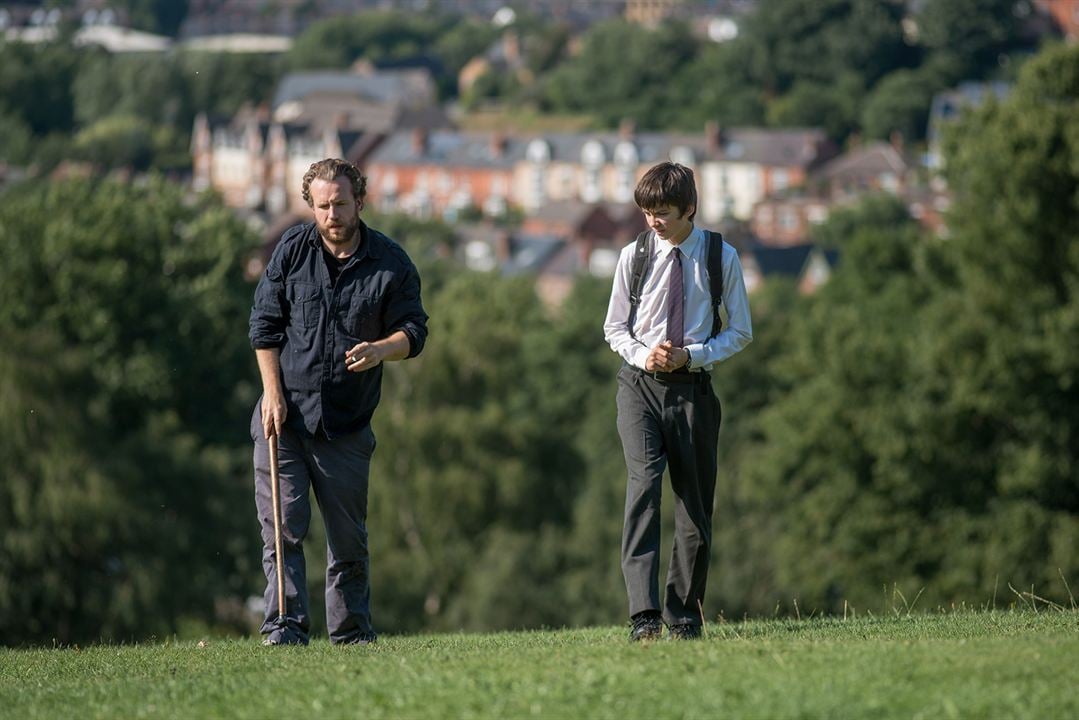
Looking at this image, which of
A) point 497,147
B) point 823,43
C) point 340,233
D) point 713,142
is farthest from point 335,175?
point 823,43

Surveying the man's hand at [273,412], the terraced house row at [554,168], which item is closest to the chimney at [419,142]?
the terraced house row at [554,168]

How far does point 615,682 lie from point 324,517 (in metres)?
2.81

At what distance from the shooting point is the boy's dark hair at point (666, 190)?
382 inches

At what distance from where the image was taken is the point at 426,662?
9.11 m

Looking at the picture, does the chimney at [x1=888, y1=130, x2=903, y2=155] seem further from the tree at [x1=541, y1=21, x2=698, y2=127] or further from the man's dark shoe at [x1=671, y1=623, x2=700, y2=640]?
the man's dark shoe at [x1=671, y1=623, x2=700, y2=640]

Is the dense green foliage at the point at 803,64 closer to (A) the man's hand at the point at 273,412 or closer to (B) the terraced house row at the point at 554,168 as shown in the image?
(B) the terraced house row at the point at 554,168

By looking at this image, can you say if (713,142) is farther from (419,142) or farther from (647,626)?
(647,626)

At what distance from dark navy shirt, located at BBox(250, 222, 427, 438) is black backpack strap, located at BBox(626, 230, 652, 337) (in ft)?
3.78

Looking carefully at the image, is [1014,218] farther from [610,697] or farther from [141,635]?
[610,697]

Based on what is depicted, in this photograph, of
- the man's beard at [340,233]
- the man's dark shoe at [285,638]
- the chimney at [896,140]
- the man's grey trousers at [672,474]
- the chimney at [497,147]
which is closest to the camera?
the man's grey trousers at [672,474]

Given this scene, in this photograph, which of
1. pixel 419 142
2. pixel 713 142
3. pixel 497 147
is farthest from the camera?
pixel 419 142

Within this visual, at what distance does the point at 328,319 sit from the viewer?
33.8ft

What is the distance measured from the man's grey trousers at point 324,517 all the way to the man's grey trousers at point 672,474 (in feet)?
4.98

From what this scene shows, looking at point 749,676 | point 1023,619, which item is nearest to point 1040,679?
point 749,676
